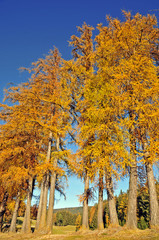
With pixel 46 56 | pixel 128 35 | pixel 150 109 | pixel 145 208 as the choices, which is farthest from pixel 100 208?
pixel 145 208

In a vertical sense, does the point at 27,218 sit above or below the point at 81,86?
below

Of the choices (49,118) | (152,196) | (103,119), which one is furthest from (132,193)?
(49,118)

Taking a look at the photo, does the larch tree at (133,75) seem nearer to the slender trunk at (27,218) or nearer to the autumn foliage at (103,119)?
the autumn foliage at (103,119)

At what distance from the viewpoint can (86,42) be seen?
13.2 metres

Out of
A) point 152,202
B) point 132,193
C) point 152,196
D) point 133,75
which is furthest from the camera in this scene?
point 133,75

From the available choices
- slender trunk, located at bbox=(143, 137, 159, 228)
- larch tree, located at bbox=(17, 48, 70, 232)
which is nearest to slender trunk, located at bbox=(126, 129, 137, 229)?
slender trunk, located at bbox=(143, 137, 159, 228)

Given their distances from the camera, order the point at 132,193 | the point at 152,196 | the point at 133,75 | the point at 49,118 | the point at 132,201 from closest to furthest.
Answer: the point at 152,196 → the point at 132,201 → the point at 132,193 → the point at 133,75 → the point at 49,118

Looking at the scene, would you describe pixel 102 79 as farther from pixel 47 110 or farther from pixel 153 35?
pixel 47 110

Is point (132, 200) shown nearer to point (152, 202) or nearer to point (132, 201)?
point (132, 201)

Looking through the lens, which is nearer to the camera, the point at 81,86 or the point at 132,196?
the point at 132,196

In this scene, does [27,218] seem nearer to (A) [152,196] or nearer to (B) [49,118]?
(B) [49,118]

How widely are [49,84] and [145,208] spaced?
39.0 meters

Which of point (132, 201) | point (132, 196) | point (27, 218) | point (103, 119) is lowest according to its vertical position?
point (27, 218)

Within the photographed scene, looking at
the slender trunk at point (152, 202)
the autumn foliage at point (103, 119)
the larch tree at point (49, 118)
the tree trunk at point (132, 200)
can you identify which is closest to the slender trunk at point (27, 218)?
the autumn foliage at point (103, 119)
